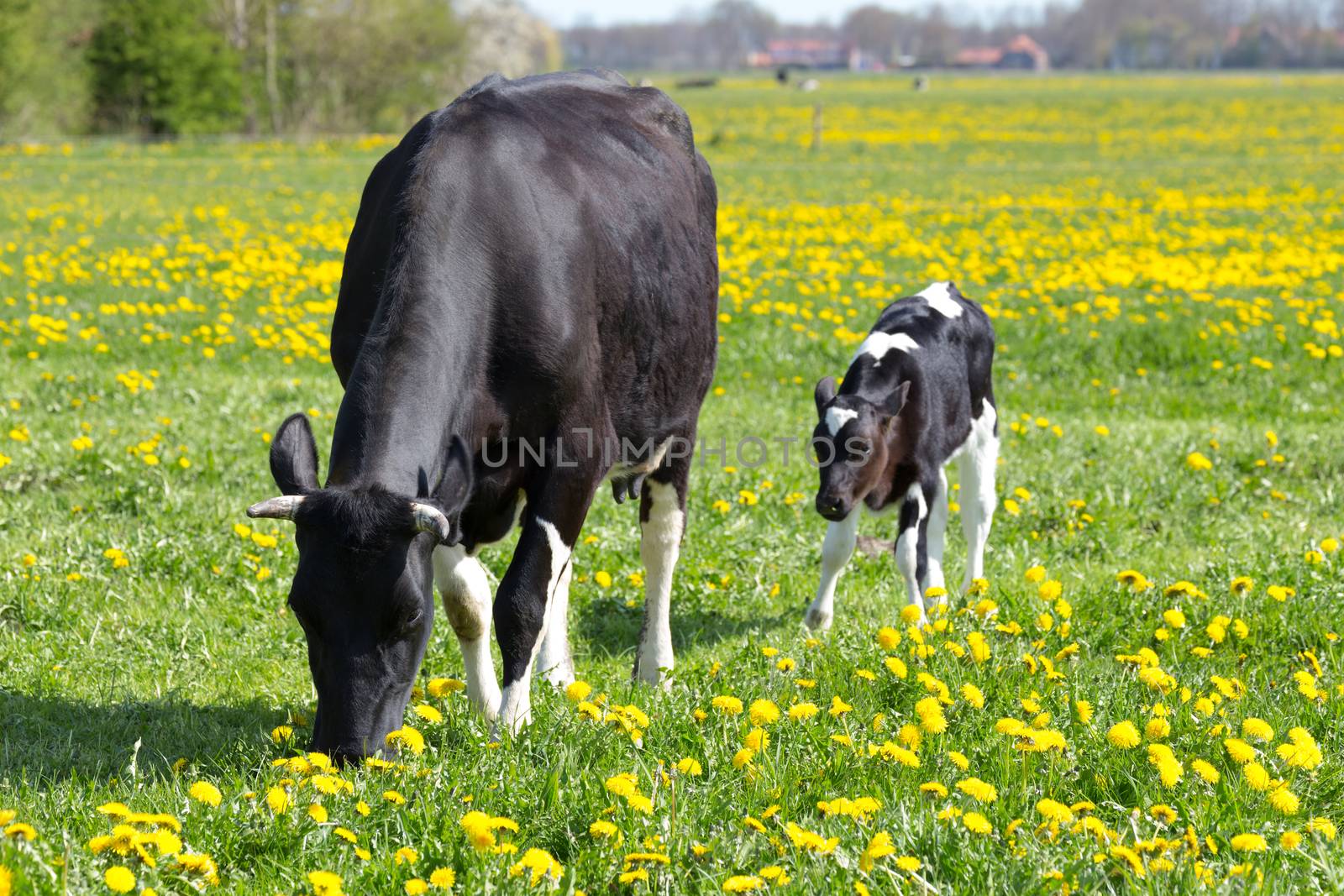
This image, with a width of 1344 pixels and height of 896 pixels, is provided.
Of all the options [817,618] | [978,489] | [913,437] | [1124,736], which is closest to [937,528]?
[978,489]

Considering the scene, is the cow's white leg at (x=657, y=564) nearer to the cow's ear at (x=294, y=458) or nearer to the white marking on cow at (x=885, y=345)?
the white marking on cow at (x=885, y=345)

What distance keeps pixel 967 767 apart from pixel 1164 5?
496 ft

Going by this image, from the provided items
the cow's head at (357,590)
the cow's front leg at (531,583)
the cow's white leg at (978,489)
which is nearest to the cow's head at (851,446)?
the cow's white leg at (978,489)

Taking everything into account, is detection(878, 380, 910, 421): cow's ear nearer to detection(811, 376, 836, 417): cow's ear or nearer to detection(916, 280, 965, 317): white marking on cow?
Answer: detection(811, 376, 836, 417): cow's ear

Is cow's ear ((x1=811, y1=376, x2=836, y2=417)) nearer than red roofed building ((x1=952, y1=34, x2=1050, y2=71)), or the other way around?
cow's ear ((x1=811, y1=376, x2=836, y2=417))

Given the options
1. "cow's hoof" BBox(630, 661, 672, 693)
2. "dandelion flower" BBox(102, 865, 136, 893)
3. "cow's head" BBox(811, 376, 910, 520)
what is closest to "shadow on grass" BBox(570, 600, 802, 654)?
"cow's hoof" BBox(630, 661, 672, 693)

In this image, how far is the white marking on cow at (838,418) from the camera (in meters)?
5.54

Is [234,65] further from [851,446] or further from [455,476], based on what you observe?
[455,476]

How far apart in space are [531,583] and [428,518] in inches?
34.8

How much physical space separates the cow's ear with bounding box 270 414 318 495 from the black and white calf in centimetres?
231

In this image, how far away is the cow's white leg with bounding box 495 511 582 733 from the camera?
4129 millimetres

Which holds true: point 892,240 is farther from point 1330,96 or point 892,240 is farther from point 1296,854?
point 1330,96

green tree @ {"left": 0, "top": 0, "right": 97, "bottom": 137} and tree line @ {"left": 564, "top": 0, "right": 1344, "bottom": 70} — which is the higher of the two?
tree line @ {"left": 564, "top": 0, "right": 1344, "bottom": 70}

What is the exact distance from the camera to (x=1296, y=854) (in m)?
3.07
